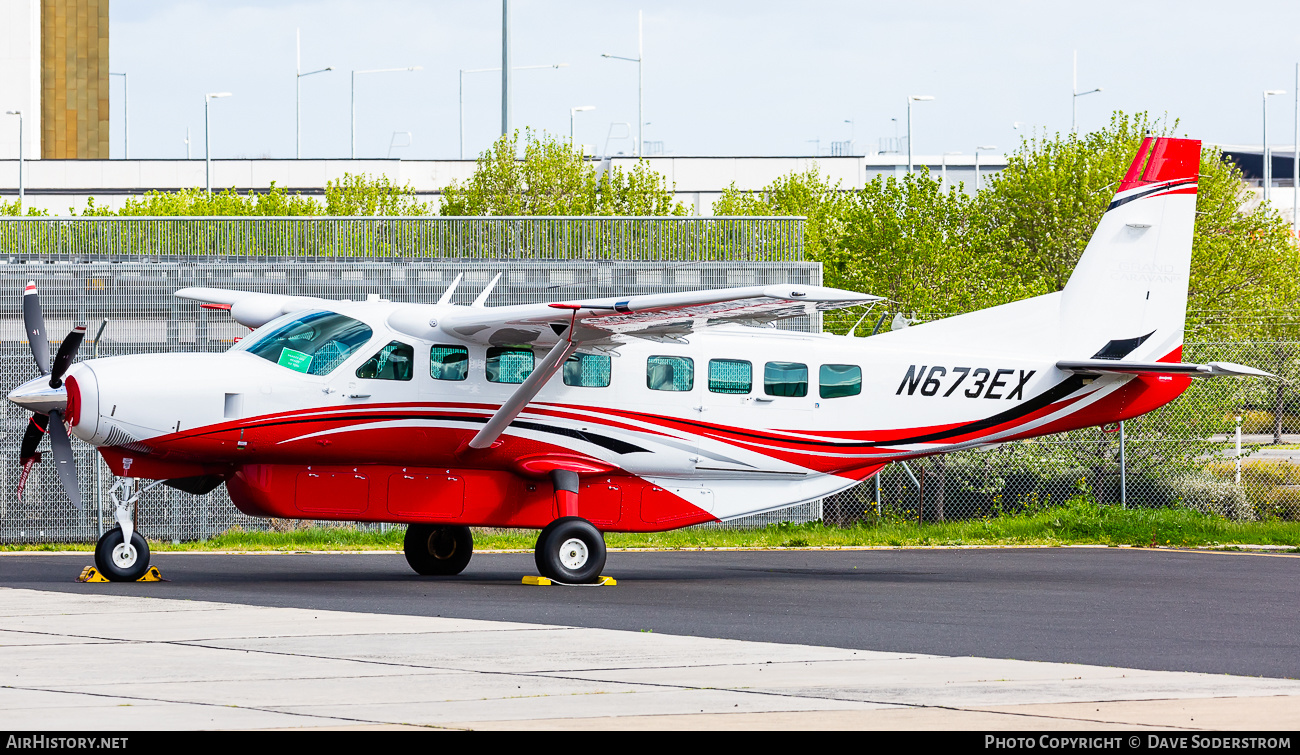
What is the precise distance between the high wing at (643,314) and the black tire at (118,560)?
12.2ft

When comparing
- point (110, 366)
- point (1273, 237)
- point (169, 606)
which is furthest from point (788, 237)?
point (1273, 237)

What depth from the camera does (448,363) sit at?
16.0 metres

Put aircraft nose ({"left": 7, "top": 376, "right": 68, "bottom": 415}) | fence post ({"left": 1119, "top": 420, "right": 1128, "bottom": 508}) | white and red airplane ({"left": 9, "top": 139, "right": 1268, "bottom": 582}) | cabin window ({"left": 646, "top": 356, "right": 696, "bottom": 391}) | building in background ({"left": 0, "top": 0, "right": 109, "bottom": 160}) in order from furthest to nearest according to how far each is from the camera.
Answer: building in background ({"left": 0, "top": 0, "right": 109, "bottom": 160}), fence post ({"left": 1119, "top": 420, "right": 1128, "bottom": 508}), cabin window ({"left": 646, "top": 356, "right": 696, "bottom": 391}), white and red airplane ({"left": 9, "top": 139, "right": 1268, "bottom": 582}), aircraft nose ({"left": 7, "top": 376, "right": 68, "bottom": 415})

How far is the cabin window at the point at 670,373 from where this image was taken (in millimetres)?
16688

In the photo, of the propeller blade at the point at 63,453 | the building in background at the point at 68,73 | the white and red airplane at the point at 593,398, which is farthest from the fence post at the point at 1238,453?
the building in background at the point at 68,73

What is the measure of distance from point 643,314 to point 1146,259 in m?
7.02

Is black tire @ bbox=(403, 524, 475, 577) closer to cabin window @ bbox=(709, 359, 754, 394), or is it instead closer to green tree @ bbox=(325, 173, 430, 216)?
cabin window @ bbox=(709, 359, 754, 394)

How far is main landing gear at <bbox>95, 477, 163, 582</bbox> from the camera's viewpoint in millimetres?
15258

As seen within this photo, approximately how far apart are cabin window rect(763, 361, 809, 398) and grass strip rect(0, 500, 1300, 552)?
17.7 ft

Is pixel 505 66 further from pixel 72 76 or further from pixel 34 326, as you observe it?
pixel 72 76

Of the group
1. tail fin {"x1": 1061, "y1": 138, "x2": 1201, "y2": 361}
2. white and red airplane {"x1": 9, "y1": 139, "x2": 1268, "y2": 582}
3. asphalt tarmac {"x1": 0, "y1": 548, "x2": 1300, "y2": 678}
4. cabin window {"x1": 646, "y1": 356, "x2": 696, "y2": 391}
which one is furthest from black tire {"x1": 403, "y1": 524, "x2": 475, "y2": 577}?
tail fin {"x1": 1061, "y1": 138, "x2": 1201, "y2": 361}
